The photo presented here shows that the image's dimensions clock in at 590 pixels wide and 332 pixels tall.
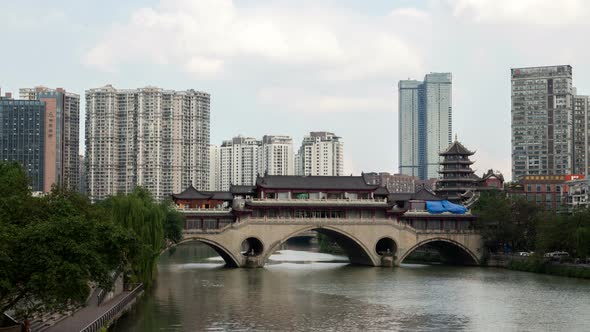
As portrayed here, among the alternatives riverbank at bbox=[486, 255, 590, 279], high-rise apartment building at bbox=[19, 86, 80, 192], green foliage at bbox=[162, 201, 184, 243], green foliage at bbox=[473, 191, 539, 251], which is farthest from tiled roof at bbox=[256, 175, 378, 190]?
high-rise apartment building at bbox=[19, 86, 80, 192]

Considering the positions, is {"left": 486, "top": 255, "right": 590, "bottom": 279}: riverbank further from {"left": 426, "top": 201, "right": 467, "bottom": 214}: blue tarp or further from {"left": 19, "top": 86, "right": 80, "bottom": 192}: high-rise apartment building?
{"left": 19, "top": 86, "right": 80, "bottom": 192}: high-rise apartment building

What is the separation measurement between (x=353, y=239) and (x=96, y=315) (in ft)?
144

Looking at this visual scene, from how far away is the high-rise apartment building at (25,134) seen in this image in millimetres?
131000

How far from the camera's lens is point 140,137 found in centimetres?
14150

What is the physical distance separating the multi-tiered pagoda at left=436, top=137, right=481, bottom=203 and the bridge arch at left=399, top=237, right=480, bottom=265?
16.4 meters

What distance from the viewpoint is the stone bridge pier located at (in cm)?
7625

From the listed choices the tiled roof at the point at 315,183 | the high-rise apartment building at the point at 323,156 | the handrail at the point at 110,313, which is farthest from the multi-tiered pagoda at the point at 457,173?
the high-rise apartment building at the point at 323,156

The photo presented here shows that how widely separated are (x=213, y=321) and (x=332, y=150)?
470 feet

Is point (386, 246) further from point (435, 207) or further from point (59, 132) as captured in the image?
point (59, 132)

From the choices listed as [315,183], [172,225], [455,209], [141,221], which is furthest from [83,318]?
[455,209]

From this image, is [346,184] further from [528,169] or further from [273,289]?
[528,169]

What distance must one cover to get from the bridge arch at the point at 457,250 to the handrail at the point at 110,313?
36.6 meters

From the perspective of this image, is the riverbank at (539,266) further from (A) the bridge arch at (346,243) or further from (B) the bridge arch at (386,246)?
(A) the bridge arch at (346,243)

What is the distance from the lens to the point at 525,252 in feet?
265
